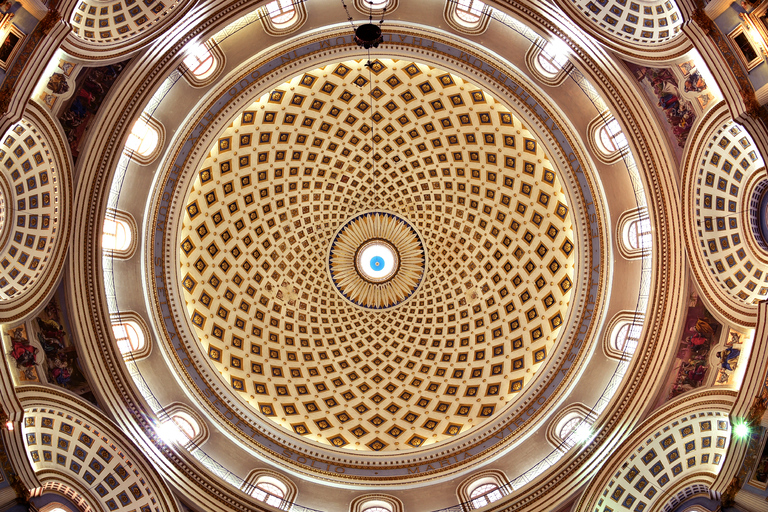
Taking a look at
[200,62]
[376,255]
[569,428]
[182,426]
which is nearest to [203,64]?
[200,62]

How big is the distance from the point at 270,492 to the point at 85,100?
51.2ft

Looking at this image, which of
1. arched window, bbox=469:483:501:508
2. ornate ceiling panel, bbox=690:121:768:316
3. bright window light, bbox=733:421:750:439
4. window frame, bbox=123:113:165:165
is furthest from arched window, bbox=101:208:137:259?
bright window light, bbox=733:421:750:439

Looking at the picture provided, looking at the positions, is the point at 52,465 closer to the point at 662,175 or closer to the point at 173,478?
the point at 173,478

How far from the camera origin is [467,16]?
19.5 meters

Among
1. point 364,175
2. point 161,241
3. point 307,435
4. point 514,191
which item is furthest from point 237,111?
point 307,435

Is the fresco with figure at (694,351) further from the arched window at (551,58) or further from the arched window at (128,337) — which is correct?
the arched window at (128,337)

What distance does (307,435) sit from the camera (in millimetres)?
24375

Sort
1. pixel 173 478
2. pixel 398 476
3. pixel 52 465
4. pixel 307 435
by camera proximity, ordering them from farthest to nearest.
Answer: pixel 307 435, pixel 398 476, pixel 173 478, pixel 52 465

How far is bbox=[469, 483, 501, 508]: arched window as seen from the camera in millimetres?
20405

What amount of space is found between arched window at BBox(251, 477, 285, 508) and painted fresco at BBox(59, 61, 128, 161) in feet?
45.2

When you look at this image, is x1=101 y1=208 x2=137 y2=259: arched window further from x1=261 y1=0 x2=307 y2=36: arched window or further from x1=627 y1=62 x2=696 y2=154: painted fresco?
x1=627 y1=62 x2=696 y2=154: painted fresco

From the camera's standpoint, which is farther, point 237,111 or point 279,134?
point 279,134

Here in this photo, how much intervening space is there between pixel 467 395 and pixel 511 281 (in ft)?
19.7

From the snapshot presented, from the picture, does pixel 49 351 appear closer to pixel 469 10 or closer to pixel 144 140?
pixel 144 140
